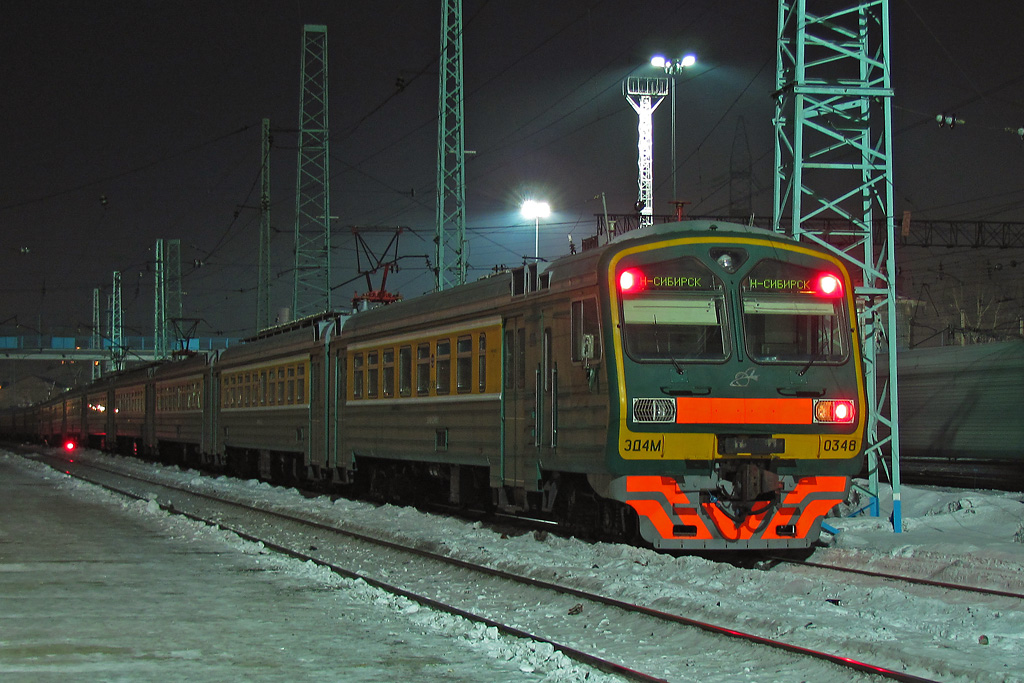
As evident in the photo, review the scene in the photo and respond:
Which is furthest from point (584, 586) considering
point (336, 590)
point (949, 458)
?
point (949, 458)

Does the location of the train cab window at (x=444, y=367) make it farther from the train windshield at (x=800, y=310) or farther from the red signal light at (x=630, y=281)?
the train windshield at (x=800, y=310)

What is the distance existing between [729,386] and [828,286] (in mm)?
1578

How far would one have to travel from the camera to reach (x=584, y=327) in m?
12.5

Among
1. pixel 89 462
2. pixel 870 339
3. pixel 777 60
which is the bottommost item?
pixel 89 462

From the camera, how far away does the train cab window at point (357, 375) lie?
66.1ft

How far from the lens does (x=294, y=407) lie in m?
23.9

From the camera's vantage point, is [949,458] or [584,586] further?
[949,458]

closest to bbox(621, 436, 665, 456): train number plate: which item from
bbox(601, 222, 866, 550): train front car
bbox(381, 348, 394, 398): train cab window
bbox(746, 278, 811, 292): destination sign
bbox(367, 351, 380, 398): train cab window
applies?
bbox(601, 222, 866, 550): train front car

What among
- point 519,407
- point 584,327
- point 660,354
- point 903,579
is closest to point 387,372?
point 519,407

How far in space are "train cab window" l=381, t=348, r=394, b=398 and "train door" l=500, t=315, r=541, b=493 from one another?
4362mm

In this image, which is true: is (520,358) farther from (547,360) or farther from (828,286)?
(828,286)

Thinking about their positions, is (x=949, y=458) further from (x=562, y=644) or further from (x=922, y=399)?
(x=562, y=644)

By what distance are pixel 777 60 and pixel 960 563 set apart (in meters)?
7.71

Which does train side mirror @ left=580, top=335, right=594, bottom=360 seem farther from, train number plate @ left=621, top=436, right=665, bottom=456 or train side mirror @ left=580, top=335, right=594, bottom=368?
train number plate @ left=621, top=436, right=665, bottom=456
